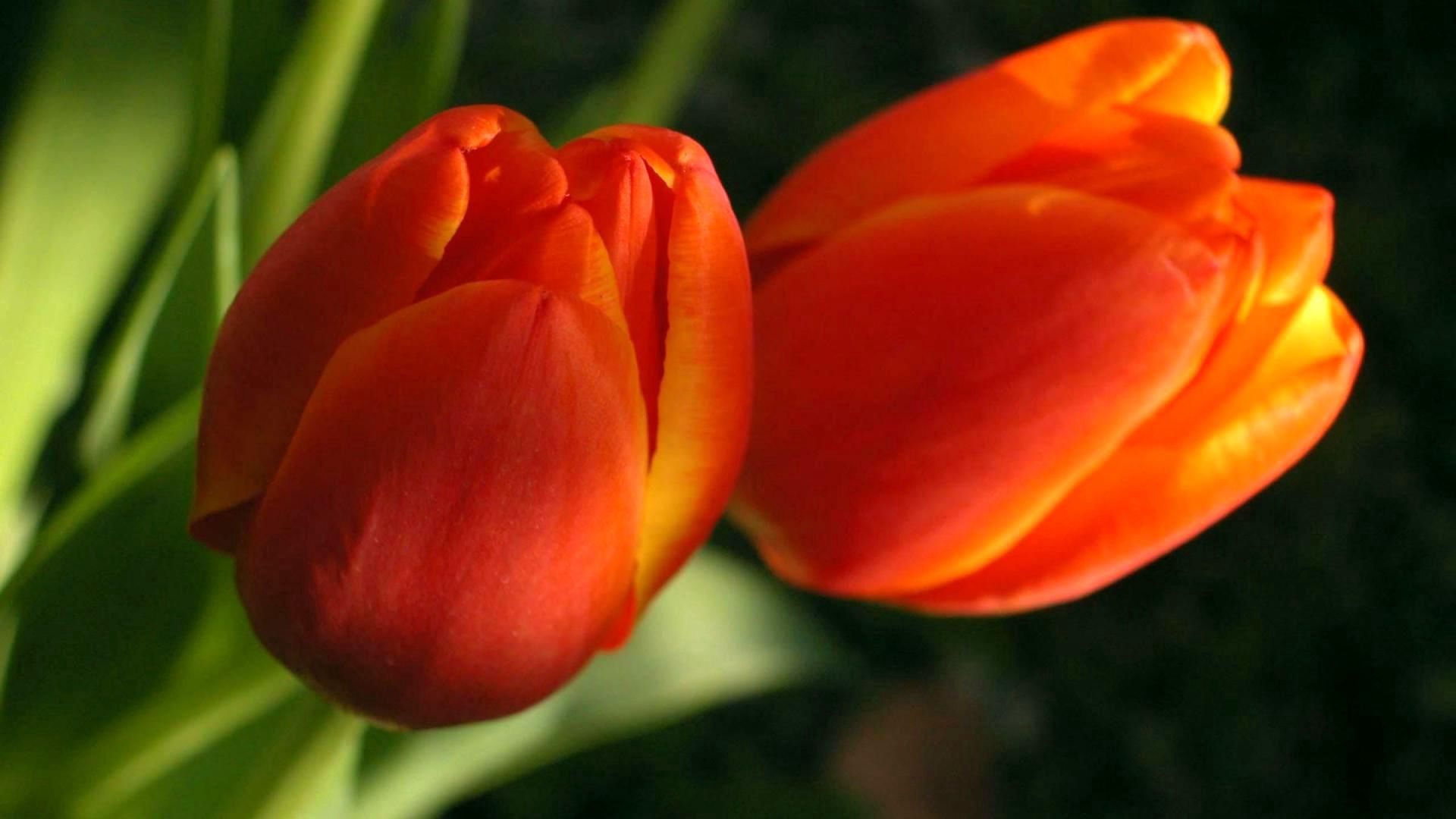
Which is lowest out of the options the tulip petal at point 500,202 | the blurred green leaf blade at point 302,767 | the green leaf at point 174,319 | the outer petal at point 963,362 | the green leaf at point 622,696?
the green leaf at point 622,696

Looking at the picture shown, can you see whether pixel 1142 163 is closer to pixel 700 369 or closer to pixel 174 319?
pixel 700 369

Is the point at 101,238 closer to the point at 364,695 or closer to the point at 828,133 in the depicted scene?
the point at 364,695

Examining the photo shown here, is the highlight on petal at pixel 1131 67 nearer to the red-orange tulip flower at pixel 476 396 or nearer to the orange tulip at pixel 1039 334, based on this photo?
the orange tulip at pixel 1039 334

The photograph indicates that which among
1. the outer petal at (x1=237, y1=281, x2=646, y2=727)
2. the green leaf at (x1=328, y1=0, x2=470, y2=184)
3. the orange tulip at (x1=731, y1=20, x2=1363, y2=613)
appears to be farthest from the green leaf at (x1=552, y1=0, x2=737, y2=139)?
the outer petal at (x1=237, y1=281, x2=646, y2=727)

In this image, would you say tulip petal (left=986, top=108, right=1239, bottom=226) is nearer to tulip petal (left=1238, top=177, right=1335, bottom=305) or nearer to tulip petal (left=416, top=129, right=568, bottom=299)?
tulip petal (left=1238, top=177, right=1335, bottom=305)

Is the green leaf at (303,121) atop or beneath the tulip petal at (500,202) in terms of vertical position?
beneath

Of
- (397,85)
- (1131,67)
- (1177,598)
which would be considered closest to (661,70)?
(397,85)

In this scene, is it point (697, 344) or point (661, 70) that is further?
point (661, 70)

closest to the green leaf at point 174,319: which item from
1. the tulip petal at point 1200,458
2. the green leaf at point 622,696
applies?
the green leaf at point 622,696
